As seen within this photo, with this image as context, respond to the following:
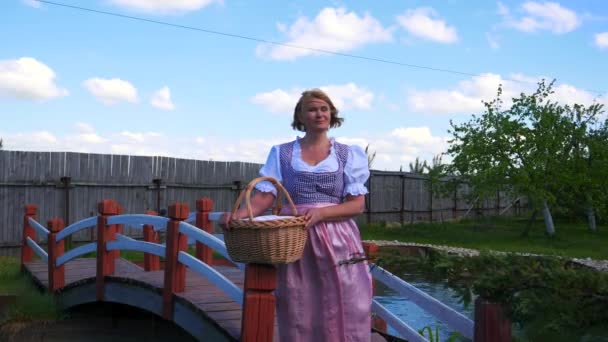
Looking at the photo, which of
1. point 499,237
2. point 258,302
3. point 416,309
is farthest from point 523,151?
point 258,302

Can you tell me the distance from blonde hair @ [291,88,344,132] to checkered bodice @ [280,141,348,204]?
120 mm

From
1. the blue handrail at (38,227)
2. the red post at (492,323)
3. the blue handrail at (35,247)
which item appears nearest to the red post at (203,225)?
the blue handrail at (38,227)

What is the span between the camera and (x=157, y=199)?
1253cm

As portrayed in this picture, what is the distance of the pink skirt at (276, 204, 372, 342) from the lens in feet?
→ 9.76

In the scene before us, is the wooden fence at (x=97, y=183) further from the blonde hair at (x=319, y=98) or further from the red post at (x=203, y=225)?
the blonde hair at (x=319, y=98)

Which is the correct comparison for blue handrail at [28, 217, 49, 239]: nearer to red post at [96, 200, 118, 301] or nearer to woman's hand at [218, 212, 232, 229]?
red post at [96, 200, 118, 301]

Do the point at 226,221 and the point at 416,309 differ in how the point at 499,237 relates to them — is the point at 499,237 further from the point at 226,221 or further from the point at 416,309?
the point at 226,221

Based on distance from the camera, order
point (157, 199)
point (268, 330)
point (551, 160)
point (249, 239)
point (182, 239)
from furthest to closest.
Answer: point (551, 160) → point (157, 199) → point (182, 239) → point (268, 330) → point (249, 239)

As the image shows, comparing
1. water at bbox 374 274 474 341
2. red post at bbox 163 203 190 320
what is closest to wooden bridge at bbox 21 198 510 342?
red post at bbox 163 203 190 320

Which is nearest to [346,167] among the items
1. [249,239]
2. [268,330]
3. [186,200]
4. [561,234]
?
[249,239]

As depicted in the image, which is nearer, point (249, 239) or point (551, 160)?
point (249, 239)

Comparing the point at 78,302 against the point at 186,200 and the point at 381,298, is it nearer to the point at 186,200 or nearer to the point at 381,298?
the point at 381,298

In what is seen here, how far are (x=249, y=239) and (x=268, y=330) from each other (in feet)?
2.98

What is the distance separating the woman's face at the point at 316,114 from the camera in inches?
119
